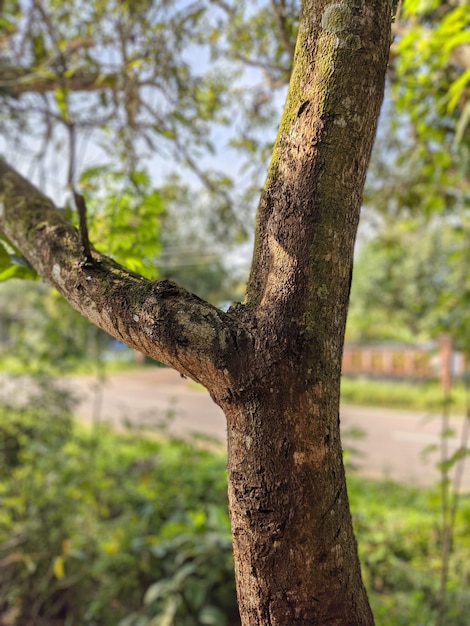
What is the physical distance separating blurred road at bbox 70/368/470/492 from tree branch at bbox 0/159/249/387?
3.04 meters

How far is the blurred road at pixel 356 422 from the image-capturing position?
5.45 m

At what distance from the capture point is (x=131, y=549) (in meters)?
2.42

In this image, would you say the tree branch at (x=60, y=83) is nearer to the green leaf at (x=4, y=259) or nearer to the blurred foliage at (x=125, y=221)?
the blurred foliage at (x=125, y=221)

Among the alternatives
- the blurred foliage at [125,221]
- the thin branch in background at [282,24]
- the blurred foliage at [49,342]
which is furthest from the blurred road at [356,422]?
the thin branch in background at [282,24]

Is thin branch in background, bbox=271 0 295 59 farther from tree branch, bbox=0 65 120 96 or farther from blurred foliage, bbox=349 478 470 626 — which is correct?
blurred foliage, bbox=349 478 470 626

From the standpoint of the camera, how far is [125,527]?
8.48 ft

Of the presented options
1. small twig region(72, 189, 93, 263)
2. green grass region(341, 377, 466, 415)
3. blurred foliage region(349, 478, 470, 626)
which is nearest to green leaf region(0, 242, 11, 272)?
small twig region(72, 189, 93, 263)

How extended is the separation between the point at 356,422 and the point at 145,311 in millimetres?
8057

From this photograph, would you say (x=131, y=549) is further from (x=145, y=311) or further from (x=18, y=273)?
(x=145, y=311)

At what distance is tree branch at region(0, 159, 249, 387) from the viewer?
20.4 inches

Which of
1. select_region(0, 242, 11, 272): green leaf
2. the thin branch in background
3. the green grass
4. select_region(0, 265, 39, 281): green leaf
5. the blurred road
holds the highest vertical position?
the thin branch in background

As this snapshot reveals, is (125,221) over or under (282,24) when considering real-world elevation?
under

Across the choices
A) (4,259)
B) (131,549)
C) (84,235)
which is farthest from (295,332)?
(131,549)

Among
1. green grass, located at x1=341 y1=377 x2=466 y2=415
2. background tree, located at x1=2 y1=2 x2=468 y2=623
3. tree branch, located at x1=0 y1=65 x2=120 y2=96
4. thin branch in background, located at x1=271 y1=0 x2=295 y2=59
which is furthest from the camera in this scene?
green grass, located at x1=341 y1=377 x2=466 y2=415
